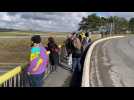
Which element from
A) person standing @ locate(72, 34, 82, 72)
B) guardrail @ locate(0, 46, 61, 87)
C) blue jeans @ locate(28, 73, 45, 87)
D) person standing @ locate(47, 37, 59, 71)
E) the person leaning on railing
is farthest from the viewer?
person standing @ locate(47, 37, 59, 71)

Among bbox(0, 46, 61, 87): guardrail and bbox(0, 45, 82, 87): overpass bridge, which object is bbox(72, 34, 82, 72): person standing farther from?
bbox(0, 46, 61, 87): guardrail

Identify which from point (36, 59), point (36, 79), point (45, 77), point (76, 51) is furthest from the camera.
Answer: point (76, 51)

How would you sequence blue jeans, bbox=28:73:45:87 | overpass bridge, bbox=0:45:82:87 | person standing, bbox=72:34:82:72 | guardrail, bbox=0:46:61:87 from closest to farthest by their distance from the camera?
guardrail, bbox=0:46:61:87 < overpass bridge, bbox=0:45:82:87 < blue jeans, bbox=28:73:45:87 < person standing, bbox=72:34:82:72

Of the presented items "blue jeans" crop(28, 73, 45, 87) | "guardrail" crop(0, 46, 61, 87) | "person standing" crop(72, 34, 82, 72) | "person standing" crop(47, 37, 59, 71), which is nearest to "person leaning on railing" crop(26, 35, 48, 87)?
"blue jeans" crop(28, 73, 45, 87)

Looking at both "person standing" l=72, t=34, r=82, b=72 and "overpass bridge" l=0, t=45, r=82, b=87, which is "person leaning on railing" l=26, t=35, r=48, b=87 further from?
"person standing" l=72, t=34, r=82, b=72

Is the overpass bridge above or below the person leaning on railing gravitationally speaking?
below

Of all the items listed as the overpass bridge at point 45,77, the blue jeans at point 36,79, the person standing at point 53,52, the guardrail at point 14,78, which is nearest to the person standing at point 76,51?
the overpass bridge at point 45,77

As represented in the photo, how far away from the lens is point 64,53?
758 inches

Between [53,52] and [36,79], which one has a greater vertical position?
[53,52]

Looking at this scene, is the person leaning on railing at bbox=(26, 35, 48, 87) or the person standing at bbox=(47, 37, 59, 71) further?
the person standing at bbox=(47, 37, 59, 71)

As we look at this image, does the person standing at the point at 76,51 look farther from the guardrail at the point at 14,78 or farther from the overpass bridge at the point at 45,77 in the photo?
the guardrail at the point at 14,78

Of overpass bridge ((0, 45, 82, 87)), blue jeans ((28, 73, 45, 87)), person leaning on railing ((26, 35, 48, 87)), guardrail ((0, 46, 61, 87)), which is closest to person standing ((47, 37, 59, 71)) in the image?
overpass bridge ((0, 45, 82, 87))

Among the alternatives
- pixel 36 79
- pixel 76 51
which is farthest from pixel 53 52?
pixel 36 79

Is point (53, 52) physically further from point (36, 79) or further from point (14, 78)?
point (36, 79)
